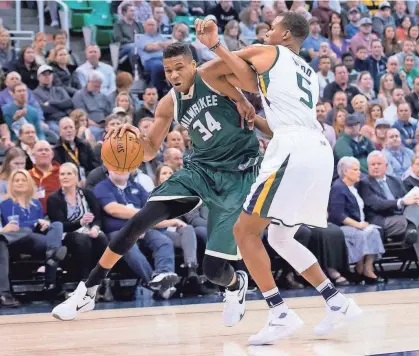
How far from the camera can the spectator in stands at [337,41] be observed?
13.9m

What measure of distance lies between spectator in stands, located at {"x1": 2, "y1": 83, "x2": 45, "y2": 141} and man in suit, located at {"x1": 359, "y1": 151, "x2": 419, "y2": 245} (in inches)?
137

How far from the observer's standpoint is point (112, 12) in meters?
13.1

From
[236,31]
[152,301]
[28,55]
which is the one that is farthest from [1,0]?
[152,301]

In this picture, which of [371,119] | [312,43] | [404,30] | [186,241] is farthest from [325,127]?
[404,30]

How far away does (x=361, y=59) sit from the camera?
537 inches

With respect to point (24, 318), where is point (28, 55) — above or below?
above

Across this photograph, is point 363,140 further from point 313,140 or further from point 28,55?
point 313,140

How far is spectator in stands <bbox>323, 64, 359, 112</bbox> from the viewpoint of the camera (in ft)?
39.7

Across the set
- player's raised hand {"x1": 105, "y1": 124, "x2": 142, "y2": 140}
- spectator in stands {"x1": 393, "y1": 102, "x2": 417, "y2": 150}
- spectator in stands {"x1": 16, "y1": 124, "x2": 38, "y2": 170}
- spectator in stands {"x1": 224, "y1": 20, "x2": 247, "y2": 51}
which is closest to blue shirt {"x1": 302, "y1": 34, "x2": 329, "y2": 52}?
spectator in stands {"x1": 224, "y1": 20, "x2": 247, "y2": 51}

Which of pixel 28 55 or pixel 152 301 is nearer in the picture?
pixel 152 301

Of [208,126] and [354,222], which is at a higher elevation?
[208,126]

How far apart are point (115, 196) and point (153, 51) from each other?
416 cm

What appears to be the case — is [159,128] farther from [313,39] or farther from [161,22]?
[313,39]

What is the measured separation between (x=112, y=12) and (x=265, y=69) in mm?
8398
